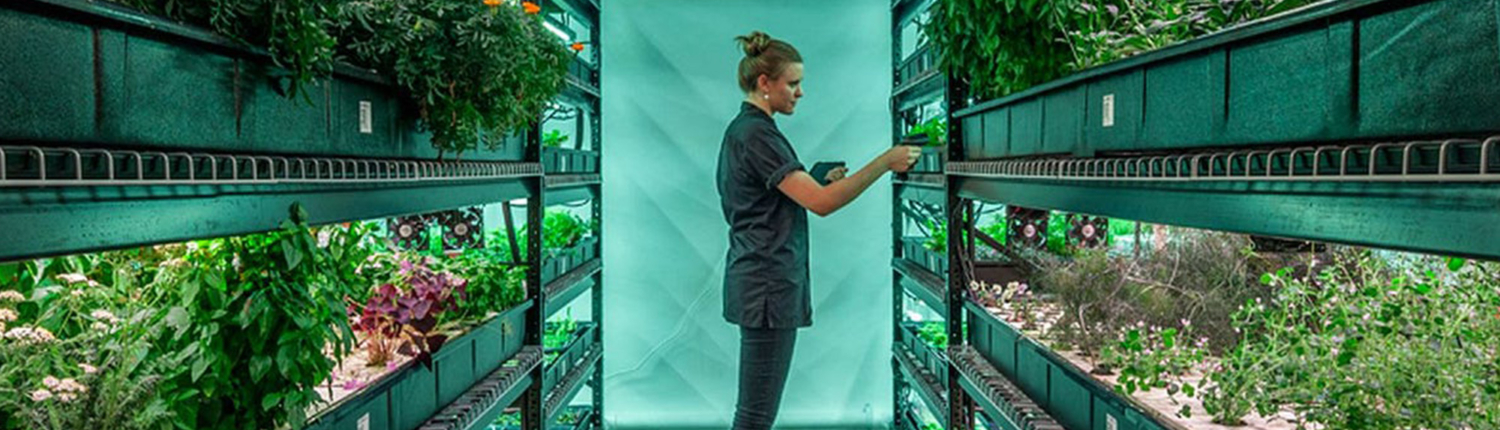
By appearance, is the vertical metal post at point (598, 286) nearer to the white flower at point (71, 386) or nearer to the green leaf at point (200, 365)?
the green leaf at point (200, 365)

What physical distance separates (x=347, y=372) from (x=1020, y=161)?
1.68m

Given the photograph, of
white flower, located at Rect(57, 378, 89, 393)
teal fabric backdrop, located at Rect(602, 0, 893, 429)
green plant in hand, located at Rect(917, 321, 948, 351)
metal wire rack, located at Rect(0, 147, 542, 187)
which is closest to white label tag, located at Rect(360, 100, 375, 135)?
metal wire rack, located at Rect(0, 147, 542, 187)

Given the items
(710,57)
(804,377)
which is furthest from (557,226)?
(804,377)

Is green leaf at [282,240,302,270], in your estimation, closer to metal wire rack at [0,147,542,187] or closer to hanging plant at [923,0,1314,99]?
metal wire rack at [0,147,542,187]

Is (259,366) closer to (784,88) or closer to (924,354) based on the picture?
(784,88)

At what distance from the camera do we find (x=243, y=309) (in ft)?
5.09

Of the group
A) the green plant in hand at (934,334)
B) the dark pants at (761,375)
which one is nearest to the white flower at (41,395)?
the dark pants at (761,375)

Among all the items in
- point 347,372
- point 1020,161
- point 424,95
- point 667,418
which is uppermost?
point 424,95

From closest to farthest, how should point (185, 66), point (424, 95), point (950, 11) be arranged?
point (185, 66) → point (424, 95) → point (950, 11)

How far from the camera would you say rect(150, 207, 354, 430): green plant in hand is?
154cm

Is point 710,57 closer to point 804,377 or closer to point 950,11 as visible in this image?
point 804,377

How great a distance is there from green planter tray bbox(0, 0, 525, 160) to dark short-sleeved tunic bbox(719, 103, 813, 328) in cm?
92

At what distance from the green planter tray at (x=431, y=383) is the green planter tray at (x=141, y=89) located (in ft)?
1.83

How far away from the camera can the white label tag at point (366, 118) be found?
198 centimetres
